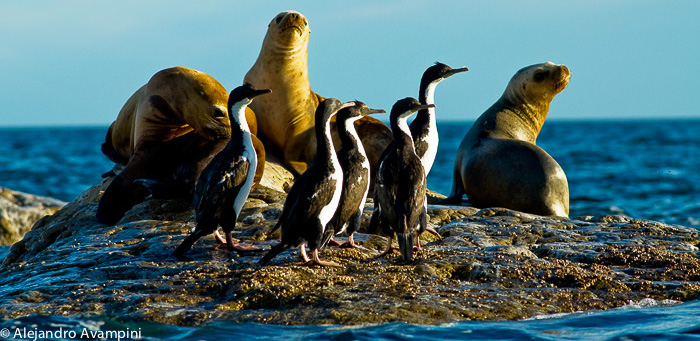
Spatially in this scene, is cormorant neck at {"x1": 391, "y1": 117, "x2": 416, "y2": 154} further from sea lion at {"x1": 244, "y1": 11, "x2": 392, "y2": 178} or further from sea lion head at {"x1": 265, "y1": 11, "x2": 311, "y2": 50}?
sea lion head at {"x1": 265, "y1": 11, "x2": 311, "y2": 50}

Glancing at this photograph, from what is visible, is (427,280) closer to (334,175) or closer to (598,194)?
(334,175)

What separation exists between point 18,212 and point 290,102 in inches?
158

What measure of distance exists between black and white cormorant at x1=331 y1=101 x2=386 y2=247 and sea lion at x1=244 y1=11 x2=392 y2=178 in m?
3.63

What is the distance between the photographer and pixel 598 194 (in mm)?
16828

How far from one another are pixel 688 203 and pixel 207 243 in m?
11.1

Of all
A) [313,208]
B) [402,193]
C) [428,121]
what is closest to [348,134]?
[402,193]

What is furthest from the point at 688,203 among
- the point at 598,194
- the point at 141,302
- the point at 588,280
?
the point at 141,302

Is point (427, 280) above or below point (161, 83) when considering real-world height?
below

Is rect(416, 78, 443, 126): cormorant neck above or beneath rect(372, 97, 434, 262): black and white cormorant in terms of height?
above

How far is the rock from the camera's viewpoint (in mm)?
10891

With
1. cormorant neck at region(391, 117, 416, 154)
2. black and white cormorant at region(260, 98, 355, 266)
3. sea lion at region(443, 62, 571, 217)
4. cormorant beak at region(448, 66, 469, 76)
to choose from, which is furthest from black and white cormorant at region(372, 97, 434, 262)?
sea lion at region(443, 62, 571, 217)

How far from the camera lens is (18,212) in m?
11.1

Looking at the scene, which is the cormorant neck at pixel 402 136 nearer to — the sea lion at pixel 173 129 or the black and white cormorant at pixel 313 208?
the black and white cormorant at pixel 313 208

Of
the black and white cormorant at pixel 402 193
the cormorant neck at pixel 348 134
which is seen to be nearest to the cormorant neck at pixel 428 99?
the black and white cormorant at pixel 402 193
